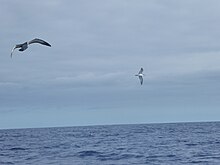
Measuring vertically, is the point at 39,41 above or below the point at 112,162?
above

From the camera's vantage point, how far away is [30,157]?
45625 millimetres

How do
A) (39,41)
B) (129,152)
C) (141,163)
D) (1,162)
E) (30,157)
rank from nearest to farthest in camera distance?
(39,41) < (141,163) < (1,162) < (30,157) < (129,152)

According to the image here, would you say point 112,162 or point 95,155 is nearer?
point 112,162

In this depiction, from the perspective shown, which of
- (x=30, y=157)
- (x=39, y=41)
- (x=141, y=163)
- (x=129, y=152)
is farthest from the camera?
(x=129, y=152)

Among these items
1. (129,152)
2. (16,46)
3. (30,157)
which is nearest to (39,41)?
(16,46)

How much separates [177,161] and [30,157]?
46.1 ft

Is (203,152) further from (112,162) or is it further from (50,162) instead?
(50,162)

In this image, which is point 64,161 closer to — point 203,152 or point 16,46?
point 203,152

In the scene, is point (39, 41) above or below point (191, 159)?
above

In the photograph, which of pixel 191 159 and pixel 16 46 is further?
pixel 191 159

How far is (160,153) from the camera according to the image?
155 ft

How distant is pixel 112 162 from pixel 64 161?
14.2 ft

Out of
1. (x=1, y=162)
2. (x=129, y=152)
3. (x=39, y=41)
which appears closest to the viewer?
(x=39, y=41)

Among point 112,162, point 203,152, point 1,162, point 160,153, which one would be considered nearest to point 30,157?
point 1,162
